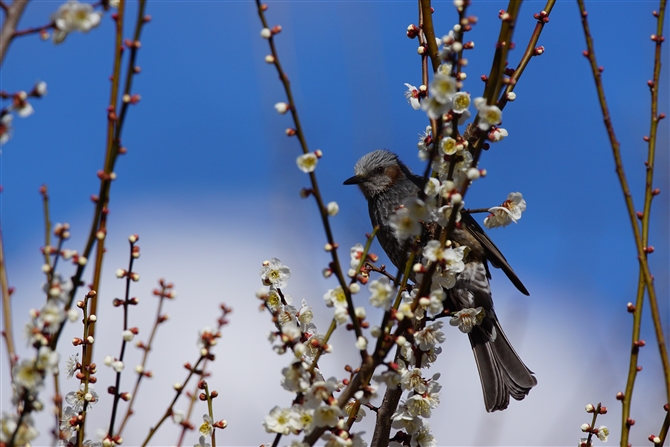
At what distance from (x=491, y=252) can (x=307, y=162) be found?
2677 mm

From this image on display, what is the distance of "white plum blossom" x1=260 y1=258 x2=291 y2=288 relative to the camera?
2.63 m

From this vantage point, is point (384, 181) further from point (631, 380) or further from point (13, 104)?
point (13, 104)

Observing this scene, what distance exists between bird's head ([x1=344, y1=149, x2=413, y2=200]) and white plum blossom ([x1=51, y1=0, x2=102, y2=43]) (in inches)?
156

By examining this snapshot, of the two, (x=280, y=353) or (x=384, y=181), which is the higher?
(x=384, y=181)

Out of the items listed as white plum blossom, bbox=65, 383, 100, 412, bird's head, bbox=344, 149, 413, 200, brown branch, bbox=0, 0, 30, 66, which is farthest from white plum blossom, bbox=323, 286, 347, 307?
bird's head, bbox=344, 149, 413, 200

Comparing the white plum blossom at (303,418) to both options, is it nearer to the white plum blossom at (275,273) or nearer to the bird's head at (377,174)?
the white plum blossom at (275,273)

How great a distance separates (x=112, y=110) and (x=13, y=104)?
307 mm

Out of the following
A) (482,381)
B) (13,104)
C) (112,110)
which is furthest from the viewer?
(482,381)

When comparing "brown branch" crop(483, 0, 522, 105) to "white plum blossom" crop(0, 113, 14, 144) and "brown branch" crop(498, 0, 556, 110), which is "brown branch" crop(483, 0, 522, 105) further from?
"white plum blossom" crop(0, 113, 14, 144)

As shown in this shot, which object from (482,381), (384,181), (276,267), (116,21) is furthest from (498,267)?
(116,21)

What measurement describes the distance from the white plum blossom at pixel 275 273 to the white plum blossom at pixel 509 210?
92cm

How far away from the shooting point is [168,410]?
2.07 meters

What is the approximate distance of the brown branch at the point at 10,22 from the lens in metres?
1.57

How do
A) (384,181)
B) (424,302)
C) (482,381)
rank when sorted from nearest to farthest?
(424,302) → (482,381) → (384,181)
